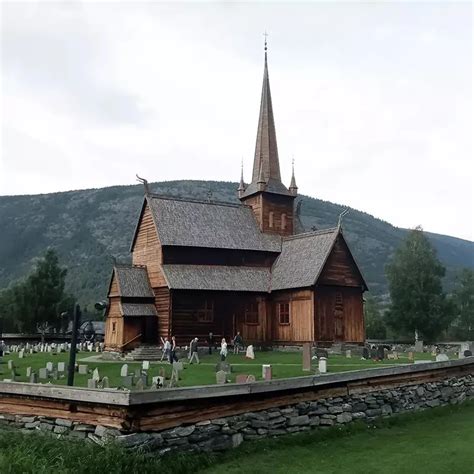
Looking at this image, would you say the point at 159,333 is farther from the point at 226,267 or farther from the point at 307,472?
the point at 307,472

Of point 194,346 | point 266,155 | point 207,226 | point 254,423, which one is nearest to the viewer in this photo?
point 254,423

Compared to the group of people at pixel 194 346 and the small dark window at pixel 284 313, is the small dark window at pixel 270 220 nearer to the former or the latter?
the small dark window at pixel 284 313

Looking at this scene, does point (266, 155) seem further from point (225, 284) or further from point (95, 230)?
point (95, 230)

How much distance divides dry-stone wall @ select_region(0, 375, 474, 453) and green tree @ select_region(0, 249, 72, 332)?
49.6 metres

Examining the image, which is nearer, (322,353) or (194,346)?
(194,346)

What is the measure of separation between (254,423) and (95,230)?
158 m

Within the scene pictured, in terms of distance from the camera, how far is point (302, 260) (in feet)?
128

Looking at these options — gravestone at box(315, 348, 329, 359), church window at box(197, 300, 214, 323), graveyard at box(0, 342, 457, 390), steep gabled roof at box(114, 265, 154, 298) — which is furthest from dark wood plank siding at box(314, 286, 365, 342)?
steep gabled roof at box(114, 265, 154, 298)

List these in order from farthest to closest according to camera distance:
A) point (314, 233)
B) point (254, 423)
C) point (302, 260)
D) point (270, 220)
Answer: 1. point (270, 220)
2. point (314, 233)
3. point (302, 260)
4. point (254, 423)

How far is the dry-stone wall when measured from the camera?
11.8 meters

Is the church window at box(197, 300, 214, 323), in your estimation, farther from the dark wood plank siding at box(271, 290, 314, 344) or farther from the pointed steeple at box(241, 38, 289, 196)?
the pointed steeple at box(241, 38, 289, 196)

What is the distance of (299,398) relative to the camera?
48.9 feet

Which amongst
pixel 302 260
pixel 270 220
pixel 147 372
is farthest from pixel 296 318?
pixel 147 372

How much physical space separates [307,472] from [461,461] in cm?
346
